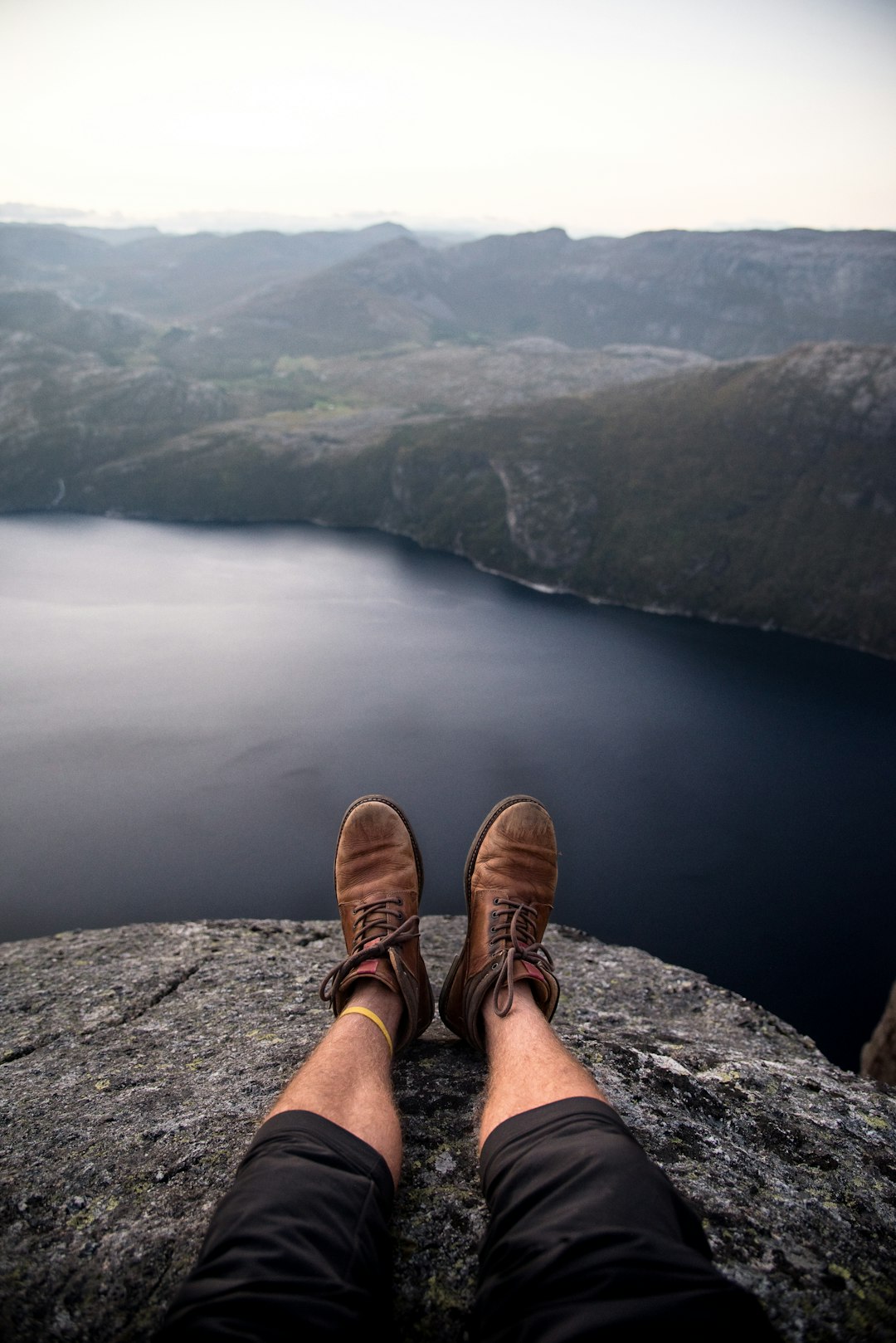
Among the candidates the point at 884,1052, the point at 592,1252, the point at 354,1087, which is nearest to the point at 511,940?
the point at 354,1087

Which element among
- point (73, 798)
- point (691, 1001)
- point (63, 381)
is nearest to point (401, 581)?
point (73, 798)

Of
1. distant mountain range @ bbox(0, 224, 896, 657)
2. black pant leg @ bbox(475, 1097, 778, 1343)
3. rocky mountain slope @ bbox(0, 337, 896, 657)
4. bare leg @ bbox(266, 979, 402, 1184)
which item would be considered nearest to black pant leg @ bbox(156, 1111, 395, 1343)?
bare leg @ bbox(266, 979, 402, 1184)

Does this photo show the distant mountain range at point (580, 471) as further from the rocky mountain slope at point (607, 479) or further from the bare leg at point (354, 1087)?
the bare leg at point (354, 1087)

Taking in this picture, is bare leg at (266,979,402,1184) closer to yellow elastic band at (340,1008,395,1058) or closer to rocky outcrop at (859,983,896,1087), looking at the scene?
yellow elastic band at (340,1008,395,1058)

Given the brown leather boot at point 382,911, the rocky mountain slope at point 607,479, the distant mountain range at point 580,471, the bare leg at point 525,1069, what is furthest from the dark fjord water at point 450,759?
the bare leg at point 525,1069

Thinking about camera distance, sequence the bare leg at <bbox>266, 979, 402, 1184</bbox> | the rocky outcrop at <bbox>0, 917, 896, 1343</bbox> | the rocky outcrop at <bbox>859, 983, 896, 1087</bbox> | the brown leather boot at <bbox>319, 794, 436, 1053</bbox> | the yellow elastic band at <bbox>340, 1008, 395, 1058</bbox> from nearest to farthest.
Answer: the rocky outcrop at <bbox>0, 917, 896, 1343</bbox>
the bare leg at <bbox>266, 979, 402, 1184</bbox>
the yellow elastic band at <bbox>340, 1008, 395, 1058</bbox>
the brown leather boot at <bbox>319, 794, 436, 1053</bbox>
the rocky outcrop at <bbox>859, 983, 896, 1087</bbox>
